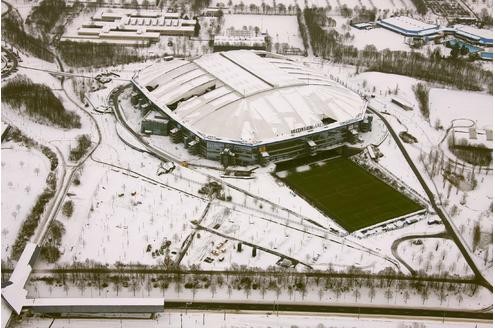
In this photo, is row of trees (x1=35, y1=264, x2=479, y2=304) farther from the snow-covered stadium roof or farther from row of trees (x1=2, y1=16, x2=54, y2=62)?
row of trees (x1=2, y1=16, x2=54, y2=62)

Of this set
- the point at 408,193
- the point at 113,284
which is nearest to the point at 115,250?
the point at 113,284

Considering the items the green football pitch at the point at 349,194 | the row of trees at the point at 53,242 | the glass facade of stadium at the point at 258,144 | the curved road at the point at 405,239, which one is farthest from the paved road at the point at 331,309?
the glass facade of stadium at the point at 258,144

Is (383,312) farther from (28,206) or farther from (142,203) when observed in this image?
(28,206)

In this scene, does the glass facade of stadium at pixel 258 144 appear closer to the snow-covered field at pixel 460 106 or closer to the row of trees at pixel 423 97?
the row of trees at pixel 423 97

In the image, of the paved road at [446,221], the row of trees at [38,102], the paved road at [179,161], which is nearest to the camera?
the paved road at [446,221]

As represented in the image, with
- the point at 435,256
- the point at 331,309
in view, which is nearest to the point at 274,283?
the point at 331,309

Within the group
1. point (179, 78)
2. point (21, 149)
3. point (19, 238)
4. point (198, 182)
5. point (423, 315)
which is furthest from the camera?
point (179, 78)

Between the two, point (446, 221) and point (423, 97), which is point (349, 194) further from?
point (423, 97)
